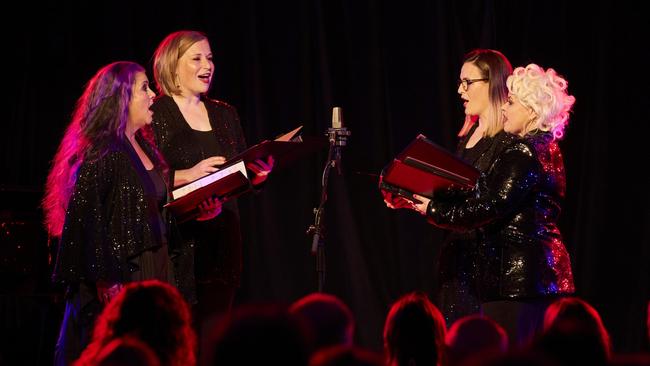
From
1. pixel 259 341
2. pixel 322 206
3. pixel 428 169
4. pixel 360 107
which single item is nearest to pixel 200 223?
pixel 322 206

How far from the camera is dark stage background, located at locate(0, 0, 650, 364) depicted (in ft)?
20.2

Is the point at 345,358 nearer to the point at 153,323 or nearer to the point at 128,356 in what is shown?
the point at 128,356

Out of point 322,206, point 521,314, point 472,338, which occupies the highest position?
point 322,206

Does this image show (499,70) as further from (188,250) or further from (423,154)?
(188,250)

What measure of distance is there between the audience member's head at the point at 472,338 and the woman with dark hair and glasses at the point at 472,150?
1291 millimetres

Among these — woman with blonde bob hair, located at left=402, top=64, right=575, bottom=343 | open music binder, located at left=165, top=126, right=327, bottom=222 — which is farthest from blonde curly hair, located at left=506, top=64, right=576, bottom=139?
open music binder, located at left=165, top=126, right=327, bottom=222

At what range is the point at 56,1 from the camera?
7051 mm

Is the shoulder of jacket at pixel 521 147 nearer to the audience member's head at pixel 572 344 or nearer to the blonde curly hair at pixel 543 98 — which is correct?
the blonde curly hair at pixel 543 98

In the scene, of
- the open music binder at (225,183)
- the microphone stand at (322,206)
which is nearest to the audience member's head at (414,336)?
the open music binder at (225,183)

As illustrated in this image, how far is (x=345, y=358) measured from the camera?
1.87 meters

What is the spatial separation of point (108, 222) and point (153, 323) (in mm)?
1539

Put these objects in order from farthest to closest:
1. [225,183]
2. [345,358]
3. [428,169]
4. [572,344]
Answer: [225,183] → [428,169] → [572,344] → [345,358]

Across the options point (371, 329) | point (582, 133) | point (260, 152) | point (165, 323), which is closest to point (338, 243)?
point (371, 329)

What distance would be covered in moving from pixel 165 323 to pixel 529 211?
6.53ft
